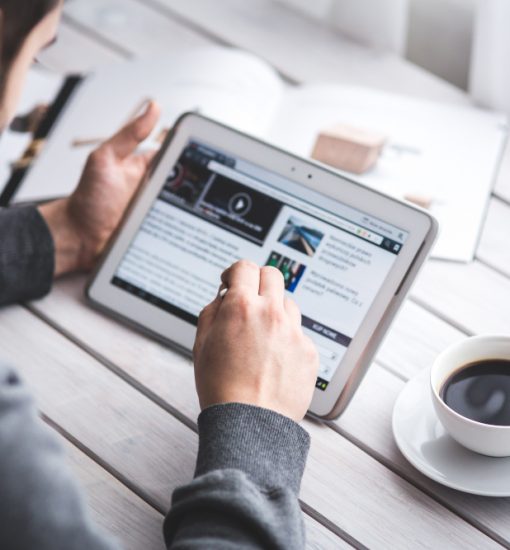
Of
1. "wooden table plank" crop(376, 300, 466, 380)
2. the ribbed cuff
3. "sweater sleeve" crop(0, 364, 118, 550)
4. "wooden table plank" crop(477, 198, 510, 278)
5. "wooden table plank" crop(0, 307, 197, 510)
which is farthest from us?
"wooden table plank" crop(477, 198, 510, 278)

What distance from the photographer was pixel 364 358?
0.84m

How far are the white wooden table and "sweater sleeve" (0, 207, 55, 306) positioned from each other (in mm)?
19

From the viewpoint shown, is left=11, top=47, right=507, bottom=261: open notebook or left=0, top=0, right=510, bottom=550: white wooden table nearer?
left=0, top=0, right=510, bottom=550: white wooden table

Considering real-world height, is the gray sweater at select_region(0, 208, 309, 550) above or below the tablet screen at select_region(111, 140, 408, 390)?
below

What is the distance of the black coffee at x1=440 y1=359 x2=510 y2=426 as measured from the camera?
77cm

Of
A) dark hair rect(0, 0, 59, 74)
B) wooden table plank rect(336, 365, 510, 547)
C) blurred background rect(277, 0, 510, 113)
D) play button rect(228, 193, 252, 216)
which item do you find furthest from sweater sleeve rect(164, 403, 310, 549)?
blurred background rect(277, 0, 510, 113)

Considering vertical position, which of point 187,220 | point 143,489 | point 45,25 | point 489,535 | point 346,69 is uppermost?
point 346,69

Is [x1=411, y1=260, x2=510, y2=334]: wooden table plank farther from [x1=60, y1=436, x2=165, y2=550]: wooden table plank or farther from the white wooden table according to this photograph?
[x1=60, y1=436, x2=165, y2=550]: wooden table plank

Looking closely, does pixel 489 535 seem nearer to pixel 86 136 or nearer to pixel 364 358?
pixel 364 358

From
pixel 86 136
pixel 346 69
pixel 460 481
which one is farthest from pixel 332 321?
pixel 346 69

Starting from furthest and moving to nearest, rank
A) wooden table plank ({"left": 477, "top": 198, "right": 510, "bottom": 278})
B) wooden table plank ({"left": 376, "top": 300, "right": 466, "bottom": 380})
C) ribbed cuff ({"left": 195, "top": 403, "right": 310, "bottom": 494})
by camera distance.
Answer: wooden table plank ({"left": 477, "top": 198, "right": 510, "bottom": 278}) < wooden table plank ({"left": 376, "top": 300, "right": 466, "bottom": 380}) < ribbed cuff ({"left": 195, "top": 403, "right": 310, "bottom": 494})

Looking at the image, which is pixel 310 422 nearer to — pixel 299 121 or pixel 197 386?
pixel 197 386

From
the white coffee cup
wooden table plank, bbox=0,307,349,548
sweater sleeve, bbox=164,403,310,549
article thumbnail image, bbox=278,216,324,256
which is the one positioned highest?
article thumbnail image, bbox=278,216,324,256

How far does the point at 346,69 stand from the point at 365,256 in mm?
564
